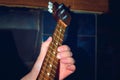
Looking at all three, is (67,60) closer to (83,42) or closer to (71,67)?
(71,67)

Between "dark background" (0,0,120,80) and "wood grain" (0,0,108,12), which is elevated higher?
"wood grain" (0,0,108,12)

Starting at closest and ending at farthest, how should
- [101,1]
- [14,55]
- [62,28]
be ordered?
[62,28] → [14,55] → [101,1]

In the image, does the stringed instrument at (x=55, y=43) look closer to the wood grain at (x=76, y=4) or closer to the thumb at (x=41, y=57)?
the thumb at (x=41, y=57)

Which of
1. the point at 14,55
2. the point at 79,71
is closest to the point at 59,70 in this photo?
the point at 14,55

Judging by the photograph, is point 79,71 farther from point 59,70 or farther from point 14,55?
point 59,70

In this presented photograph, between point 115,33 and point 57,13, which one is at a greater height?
point 57,13

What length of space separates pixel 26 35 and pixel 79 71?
0.47m

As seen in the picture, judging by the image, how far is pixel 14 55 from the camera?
136 centimetres

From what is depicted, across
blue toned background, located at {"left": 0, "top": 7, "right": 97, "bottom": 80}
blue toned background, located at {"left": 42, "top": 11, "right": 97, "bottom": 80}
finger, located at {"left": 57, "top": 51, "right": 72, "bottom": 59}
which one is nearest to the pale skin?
finger, located at {"left": 57, "top": 51, "right": 72, "bottom": 59}

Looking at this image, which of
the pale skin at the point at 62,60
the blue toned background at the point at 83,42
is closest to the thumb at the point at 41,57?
the pale skin at the point at 62,60

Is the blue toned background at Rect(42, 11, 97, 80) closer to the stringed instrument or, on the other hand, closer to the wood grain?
the wood grain

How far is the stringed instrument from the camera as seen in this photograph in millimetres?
663

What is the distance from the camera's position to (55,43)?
26.2 inches

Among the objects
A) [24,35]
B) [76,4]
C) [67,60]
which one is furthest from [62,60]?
[76,4]
